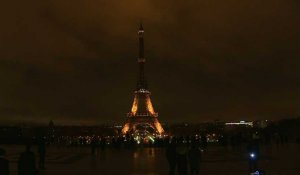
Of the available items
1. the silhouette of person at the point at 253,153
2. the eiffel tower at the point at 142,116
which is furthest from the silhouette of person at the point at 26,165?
the eiffel tower at the point at 142,116

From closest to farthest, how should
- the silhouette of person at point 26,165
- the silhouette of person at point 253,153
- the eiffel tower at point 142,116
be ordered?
the silhouette of person at point 26,165 → the silhouette of person at point 253,153 → the eiffel tower at point 142,116

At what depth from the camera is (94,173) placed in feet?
79.2

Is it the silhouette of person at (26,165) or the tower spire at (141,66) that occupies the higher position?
the tower spire at (141,66)

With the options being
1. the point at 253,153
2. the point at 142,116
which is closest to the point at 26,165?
the point at 253,153

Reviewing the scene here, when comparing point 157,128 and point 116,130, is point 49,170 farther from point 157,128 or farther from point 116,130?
point 116,130

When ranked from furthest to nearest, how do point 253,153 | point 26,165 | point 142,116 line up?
point 142,116 → point 253,153 → point 26,165

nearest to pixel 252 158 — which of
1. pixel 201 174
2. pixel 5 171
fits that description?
pixel 201 174

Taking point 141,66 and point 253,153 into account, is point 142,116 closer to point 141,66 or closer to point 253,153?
point 141,66

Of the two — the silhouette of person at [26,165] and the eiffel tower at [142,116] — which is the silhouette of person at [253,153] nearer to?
the silhouette of person at [26,165]

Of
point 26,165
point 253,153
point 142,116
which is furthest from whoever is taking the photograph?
point 142,116

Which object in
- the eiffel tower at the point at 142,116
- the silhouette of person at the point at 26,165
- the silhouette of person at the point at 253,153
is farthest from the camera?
the eiffel tower at the point at 142,116

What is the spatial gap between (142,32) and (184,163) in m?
124

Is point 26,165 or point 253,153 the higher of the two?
point 253,153

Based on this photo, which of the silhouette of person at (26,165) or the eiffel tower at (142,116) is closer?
the silhouette of person at (26,165)
